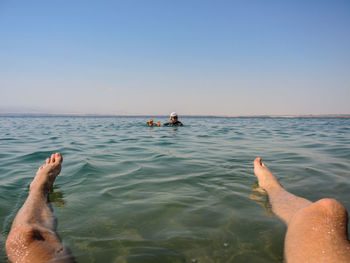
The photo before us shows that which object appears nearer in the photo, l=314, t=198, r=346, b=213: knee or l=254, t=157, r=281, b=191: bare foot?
l=314, t=198, r=346, b=213: knee

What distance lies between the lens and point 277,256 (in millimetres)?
1670

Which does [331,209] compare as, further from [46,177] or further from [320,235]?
[46,177]

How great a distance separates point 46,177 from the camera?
309 centimetres

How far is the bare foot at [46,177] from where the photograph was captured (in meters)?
2.84

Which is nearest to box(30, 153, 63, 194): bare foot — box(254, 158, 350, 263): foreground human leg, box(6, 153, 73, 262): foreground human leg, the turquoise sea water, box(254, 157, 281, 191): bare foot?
the turquoise sea water

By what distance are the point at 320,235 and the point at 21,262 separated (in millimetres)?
1999

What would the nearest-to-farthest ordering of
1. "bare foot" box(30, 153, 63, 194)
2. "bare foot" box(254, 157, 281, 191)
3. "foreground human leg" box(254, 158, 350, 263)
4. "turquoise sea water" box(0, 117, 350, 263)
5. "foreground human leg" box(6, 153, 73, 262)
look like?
"foreground human leg" box(254, 158, 350, 263) < "foreground human leg" box(6, 153, 73, 262) < "turquoise sea water" box(0, 117, 350, 263) < "bare foot" box(30, 153, 63, 194) < "bare foot" box(254, 157, 281, 191)

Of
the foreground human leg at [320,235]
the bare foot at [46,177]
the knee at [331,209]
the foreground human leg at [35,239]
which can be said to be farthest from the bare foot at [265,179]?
the bare foot at [46,177]

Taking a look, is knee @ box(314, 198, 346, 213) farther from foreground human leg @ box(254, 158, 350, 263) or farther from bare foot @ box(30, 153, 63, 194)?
bare foot @ box(30, 153, 63, 194)

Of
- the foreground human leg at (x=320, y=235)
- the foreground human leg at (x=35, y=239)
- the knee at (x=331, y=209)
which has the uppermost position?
the knee at (x=331, y=209)

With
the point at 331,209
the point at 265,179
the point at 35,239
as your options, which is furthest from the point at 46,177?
the point at 331,209

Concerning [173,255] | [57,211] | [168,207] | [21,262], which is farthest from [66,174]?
[173,255]

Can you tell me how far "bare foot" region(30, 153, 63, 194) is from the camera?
2.84 m

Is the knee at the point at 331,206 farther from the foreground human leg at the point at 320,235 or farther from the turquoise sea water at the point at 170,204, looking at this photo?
the turquoise sea water at the point at 170,204
